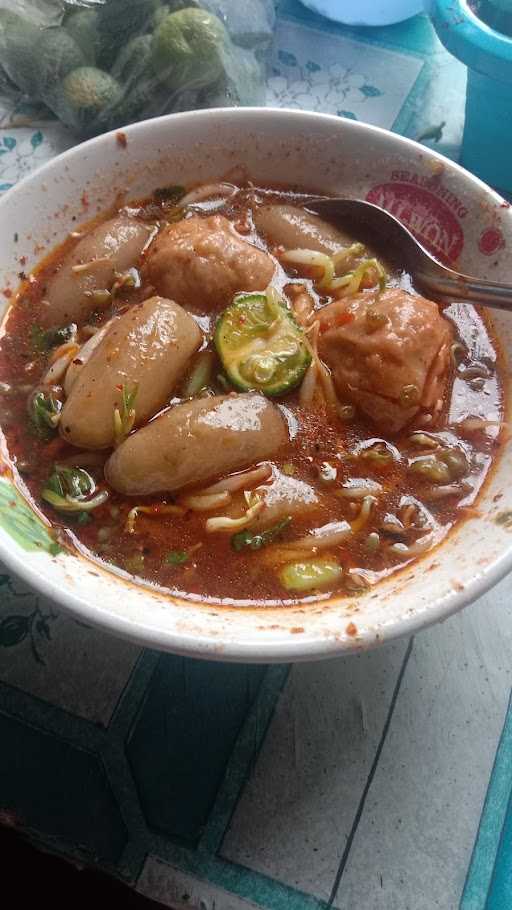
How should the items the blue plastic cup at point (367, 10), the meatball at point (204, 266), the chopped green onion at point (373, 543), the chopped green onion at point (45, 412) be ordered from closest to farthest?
the chopped green onion at point (373, 543) → the chopped green onion at point (45, 412) → the meatball at point (204, 266) → the blue plastic cup at point (367, 10)

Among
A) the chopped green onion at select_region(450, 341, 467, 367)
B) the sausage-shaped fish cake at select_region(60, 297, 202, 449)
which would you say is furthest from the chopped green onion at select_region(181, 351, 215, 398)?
the chopped green onion at select_region(450, 341, 467, 367)

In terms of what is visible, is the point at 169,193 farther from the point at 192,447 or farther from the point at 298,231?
the point at 192,447

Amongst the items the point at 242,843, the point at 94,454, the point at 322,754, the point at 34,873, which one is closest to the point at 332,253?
the point at 94,454

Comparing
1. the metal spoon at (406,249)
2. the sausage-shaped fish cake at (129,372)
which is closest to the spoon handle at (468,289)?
the metal spoon at (406,249)

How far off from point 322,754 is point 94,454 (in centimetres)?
85

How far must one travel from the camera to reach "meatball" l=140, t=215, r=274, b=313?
1.84m

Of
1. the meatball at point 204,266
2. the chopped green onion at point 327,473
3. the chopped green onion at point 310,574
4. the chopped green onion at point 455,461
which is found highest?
the meatball at point 204,266

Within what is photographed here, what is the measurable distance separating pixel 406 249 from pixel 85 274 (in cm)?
86

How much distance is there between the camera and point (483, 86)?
2455 mm

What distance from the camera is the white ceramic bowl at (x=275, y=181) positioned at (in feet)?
4.26

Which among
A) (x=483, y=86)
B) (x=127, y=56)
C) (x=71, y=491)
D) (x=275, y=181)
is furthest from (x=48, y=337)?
(x=483, y=86)

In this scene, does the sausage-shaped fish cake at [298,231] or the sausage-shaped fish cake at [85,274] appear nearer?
the sausage-shaped fish cake at [85,274]

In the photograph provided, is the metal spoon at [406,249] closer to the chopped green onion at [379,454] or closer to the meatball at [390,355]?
the meatball at [390,355]

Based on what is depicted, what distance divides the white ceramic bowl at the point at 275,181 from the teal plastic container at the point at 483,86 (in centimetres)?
55
